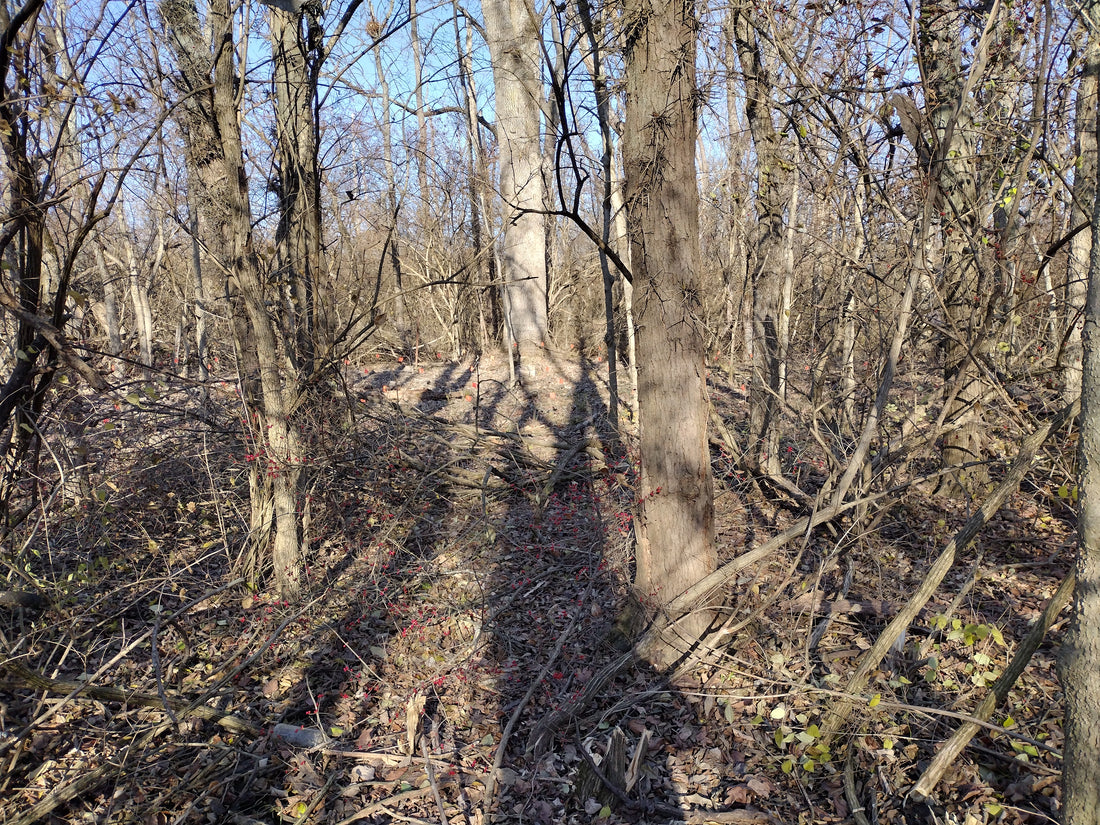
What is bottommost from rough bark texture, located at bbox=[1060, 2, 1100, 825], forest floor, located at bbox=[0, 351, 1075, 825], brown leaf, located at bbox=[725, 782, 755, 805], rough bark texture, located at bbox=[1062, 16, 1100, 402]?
brown leaf, located at bbox=[725, 782, 755, 805]

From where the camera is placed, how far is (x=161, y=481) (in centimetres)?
641

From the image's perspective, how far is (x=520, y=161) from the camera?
1109 centimetres

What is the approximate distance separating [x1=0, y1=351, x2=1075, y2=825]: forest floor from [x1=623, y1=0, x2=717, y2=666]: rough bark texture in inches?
24.4

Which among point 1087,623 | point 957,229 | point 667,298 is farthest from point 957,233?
point 1087,623

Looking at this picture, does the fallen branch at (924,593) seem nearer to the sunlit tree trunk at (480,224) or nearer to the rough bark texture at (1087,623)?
the rough bark texture at (1087,623)

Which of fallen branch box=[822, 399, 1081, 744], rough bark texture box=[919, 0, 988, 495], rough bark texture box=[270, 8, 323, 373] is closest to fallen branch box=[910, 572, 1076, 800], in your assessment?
fallen branch box=[822, 399, 1081, 744]

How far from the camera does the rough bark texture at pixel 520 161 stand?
34.5 feet

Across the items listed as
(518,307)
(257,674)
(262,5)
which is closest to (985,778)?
(257,674)

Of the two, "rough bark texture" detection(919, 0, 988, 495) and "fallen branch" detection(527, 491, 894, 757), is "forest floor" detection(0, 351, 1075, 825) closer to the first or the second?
"fallen branch" detection(527, 491, 894, 757)

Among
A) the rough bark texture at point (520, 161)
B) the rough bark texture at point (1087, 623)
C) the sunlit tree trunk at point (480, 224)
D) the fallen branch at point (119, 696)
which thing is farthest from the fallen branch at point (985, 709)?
the sunlit tree trunk at point (480, 224)

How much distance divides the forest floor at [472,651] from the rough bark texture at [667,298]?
0.62m

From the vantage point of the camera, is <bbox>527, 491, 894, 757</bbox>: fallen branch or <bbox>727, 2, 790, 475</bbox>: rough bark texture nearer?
<bbox>527, 491, 894, 757</bbox>: fallen branch

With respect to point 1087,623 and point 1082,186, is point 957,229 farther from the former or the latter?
point 1087,623

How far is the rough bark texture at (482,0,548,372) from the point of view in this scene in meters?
10.5
